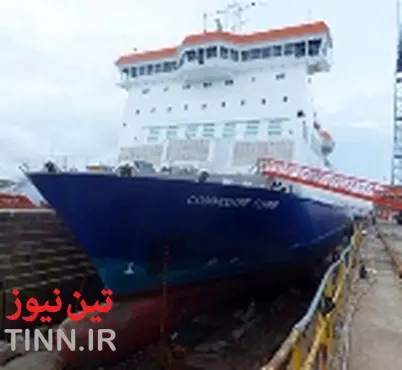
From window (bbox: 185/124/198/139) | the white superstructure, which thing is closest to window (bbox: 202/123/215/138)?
the white superstructure

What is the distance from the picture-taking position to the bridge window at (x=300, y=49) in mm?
12336

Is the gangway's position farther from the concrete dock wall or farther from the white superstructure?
the concrete dock wall

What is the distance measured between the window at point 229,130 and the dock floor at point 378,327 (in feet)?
16.8

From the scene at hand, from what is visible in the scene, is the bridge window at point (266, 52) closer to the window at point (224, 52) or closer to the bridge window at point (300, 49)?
the bridge window at point (300, 49)

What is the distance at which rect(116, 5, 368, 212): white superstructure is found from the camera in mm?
11109

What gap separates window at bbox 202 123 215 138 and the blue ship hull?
4156 millimetres

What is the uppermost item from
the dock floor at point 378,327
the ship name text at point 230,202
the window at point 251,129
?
the window at point 251,129

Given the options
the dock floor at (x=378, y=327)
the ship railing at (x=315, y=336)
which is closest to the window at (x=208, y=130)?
the dock floor at (x=378, y=327)

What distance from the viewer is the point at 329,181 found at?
37.7 ft

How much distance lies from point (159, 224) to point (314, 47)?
28.4 feet

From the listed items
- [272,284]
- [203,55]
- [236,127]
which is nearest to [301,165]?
→ [236,127]

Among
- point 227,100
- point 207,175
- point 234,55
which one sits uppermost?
point 234,55

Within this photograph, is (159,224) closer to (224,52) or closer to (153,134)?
(153,134)

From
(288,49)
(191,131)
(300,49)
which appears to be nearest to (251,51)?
(288,49)
